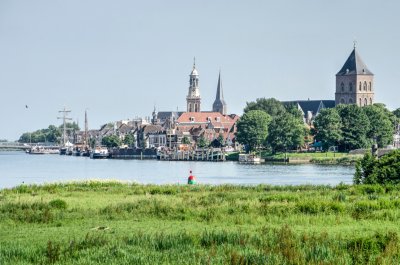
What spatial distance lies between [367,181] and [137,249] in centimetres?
3207

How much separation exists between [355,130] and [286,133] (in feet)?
42.7

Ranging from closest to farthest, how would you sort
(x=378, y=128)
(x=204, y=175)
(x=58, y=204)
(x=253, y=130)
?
1. (x=58, y=204)
2. (x=204, y=175)
3. (x=378, y=128)
4. (x=253, y=130)

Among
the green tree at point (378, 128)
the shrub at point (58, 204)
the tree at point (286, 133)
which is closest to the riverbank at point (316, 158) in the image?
the tree at point (286, 133)

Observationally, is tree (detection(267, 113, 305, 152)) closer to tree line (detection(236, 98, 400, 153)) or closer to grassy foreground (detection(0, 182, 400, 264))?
tree line (detection(236, 98, 400, 153))

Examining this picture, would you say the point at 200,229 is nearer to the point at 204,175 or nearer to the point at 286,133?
the point at 204,175

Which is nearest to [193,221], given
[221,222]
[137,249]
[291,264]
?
[221,222]

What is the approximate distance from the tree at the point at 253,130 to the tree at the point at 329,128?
18.7 meters

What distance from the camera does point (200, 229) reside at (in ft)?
83.8

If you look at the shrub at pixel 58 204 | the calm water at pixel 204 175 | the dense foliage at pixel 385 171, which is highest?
the dense foliage at pixel 385 171

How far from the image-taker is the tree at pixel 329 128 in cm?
15088

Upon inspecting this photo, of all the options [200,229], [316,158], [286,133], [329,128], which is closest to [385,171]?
[200,229]

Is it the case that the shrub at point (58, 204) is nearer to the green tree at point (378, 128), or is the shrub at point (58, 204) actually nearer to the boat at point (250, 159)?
the boat at point (250, 159)

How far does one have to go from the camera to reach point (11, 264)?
19656 millimetres

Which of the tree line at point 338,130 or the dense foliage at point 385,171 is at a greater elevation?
the tree line at point 338,130
